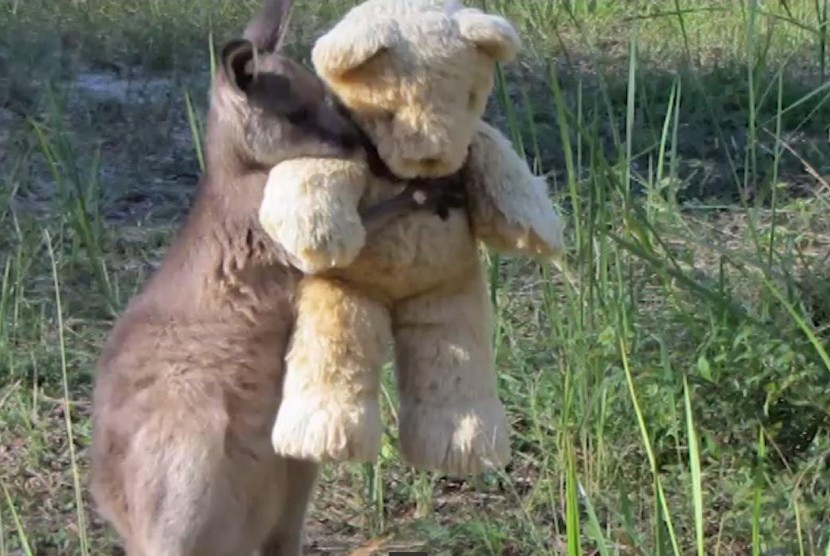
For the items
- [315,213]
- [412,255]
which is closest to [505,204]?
[412,255]

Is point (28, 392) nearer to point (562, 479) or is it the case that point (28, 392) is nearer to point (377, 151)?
point (562, 479)

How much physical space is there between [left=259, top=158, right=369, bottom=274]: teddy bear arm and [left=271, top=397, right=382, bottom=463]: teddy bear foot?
0.15 metres

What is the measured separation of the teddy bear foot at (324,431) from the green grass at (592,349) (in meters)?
0.23

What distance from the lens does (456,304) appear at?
1.78 meters

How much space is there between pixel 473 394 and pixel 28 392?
156 centimetres

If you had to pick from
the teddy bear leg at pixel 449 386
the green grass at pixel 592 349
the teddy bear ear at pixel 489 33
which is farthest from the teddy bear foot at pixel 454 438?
the teddy bear ear at pixel 489 33

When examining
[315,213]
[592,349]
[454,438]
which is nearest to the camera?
[315,213]

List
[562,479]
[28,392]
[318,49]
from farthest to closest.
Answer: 1. [28,392]
2. [562,479]
3. [318,49]

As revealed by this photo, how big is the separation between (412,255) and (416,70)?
0.68ft

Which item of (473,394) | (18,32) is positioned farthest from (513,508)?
(18,32)

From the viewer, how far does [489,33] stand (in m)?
1.65

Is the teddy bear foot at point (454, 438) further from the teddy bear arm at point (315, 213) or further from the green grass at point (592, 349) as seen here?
the teddy bear arm at point (315, 213)

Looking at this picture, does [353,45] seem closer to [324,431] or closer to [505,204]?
[505,204]

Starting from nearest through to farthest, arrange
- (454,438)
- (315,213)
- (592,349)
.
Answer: (315,213), (454,438), (592,349)
